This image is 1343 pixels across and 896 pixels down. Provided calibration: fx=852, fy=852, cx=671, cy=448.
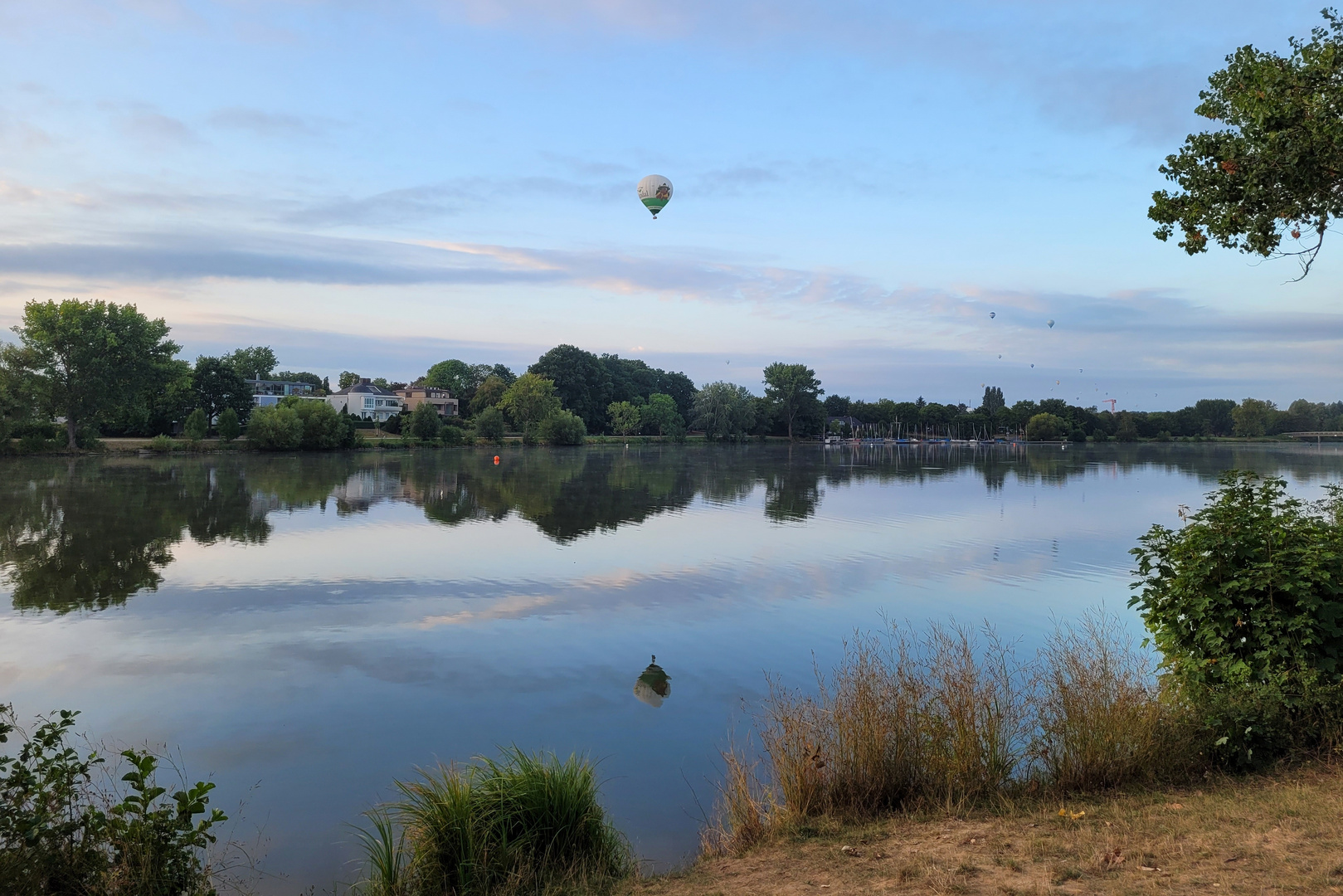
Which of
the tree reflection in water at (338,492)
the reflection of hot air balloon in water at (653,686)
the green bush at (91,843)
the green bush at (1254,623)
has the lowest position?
the reflection of hot air balloon in water at (653,686)

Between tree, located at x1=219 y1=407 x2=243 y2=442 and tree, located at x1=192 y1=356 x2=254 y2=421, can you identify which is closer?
tree, located at x1=219 y1=407 x2=243 y2=442

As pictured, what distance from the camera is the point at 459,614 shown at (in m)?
15.9

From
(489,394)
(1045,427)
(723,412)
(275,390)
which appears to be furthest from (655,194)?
(1045,427)

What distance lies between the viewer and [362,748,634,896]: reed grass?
18.6 ft

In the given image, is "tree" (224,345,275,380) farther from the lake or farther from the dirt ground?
the dirt ground

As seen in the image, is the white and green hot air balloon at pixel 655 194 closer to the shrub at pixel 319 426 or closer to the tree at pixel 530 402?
the shrub at pixel 319 426

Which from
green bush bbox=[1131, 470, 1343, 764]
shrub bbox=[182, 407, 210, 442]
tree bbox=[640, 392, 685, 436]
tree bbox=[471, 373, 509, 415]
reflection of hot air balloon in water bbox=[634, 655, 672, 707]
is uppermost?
tree bbox=[471, 373, 509, 415]

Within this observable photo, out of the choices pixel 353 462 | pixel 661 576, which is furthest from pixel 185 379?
pixel 661 576

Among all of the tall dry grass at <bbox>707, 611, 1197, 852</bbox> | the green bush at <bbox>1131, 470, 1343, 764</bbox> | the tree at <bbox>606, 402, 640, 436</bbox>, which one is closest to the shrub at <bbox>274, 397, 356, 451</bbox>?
the tree at <bbox>606, 402, 640, 436</bbox>

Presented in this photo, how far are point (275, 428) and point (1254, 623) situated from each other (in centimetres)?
7651

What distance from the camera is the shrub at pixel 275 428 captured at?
72688 millimetres

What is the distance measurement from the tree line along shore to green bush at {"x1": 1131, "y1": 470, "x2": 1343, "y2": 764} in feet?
240

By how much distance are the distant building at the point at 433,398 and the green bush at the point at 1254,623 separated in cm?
11595

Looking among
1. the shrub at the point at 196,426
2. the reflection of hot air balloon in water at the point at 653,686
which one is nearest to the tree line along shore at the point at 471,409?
the shrub at the point at 196,426
